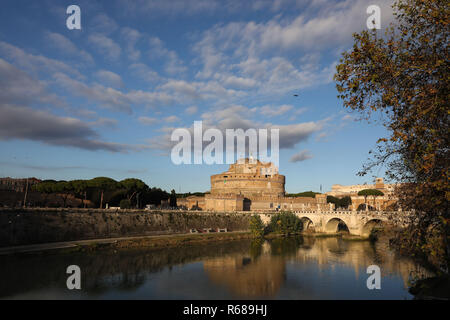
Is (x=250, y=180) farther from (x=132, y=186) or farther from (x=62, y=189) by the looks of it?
(x=62, y=189)

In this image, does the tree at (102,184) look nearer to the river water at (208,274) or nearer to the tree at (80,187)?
the tree at (80,187)

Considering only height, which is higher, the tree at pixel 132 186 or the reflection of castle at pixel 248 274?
the tree at pixel 132 186

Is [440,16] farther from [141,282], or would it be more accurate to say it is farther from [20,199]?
[20,199]

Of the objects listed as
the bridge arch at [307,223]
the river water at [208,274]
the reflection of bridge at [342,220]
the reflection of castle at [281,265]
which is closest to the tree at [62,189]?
the river water at [208,274]

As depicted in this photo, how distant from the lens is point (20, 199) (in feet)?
73.8

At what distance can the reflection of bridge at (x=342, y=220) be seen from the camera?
26.2 metres


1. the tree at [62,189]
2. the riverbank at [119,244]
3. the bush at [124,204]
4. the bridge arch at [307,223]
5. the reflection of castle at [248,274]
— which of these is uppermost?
the tree at [62,189]

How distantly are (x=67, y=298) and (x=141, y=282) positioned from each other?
9.33ft

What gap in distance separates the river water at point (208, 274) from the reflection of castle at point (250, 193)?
14847 mm

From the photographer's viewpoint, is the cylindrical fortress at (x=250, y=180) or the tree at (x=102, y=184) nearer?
the tree at (x=102, y=184)

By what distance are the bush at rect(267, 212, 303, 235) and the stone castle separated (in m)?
5.08

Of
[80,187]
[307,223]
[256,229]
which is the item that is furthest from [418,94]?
[307,223]
